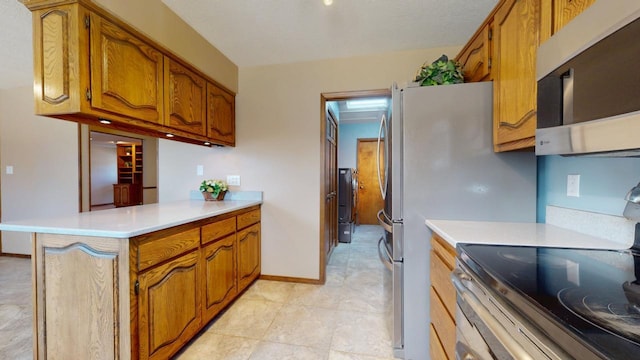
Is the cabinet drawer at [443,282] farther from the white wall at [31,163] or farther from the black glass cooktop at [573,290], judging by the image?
the white wall at [31,163]

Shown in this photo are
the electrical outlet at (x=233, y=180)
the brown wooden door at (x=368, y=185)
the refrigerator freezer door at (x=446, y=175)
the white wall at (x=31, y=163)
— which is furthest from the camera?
the brown wooden door at (x=368, y=185)

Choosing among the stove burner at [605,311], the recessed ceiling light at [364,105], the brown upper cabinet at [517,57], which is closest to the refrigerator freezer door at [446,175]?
the brown upper cabinet at [517,57]

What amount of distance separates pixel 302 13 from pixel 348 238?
334 cm

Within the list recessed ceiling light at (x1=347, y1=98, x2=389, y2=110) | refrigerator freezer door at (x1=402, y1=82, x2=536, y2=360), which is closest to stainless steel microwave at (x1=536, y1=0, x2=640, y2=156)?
refrigerator freezer door at (x1=402, y1=82, x2=536, y2=360)

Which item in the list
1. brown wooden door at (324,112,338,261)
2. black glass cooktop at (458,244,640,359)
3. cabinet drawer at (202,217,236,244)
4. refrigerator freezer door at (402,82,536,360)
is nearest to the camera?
black glass cooktop at (458,244,640,359)

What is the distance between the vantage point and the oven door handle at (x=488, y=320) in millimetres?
566

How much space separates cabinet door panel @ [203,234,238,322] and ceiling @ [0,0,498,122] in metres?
1.75

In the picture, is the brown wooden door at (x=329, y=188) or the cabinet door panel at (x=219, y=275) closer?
the cabinet door panel at (x=219, y=275)

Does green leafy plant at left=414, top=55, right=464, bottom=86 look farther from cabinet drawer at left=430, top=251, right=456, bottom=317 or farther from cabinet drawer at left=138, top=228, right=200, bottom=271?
cabinet drawer at left=138, top=228, right=200, bottom=271

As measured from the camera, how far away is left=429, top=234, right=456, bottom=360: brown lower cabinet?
3.65 feet

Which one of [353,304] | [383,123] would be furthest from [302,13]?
[353,304]

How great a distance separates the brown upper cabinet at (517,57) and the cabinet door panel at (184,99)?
7.26 feet

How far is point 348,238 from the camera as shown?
4.21m

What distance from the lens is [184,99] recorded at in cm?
204
